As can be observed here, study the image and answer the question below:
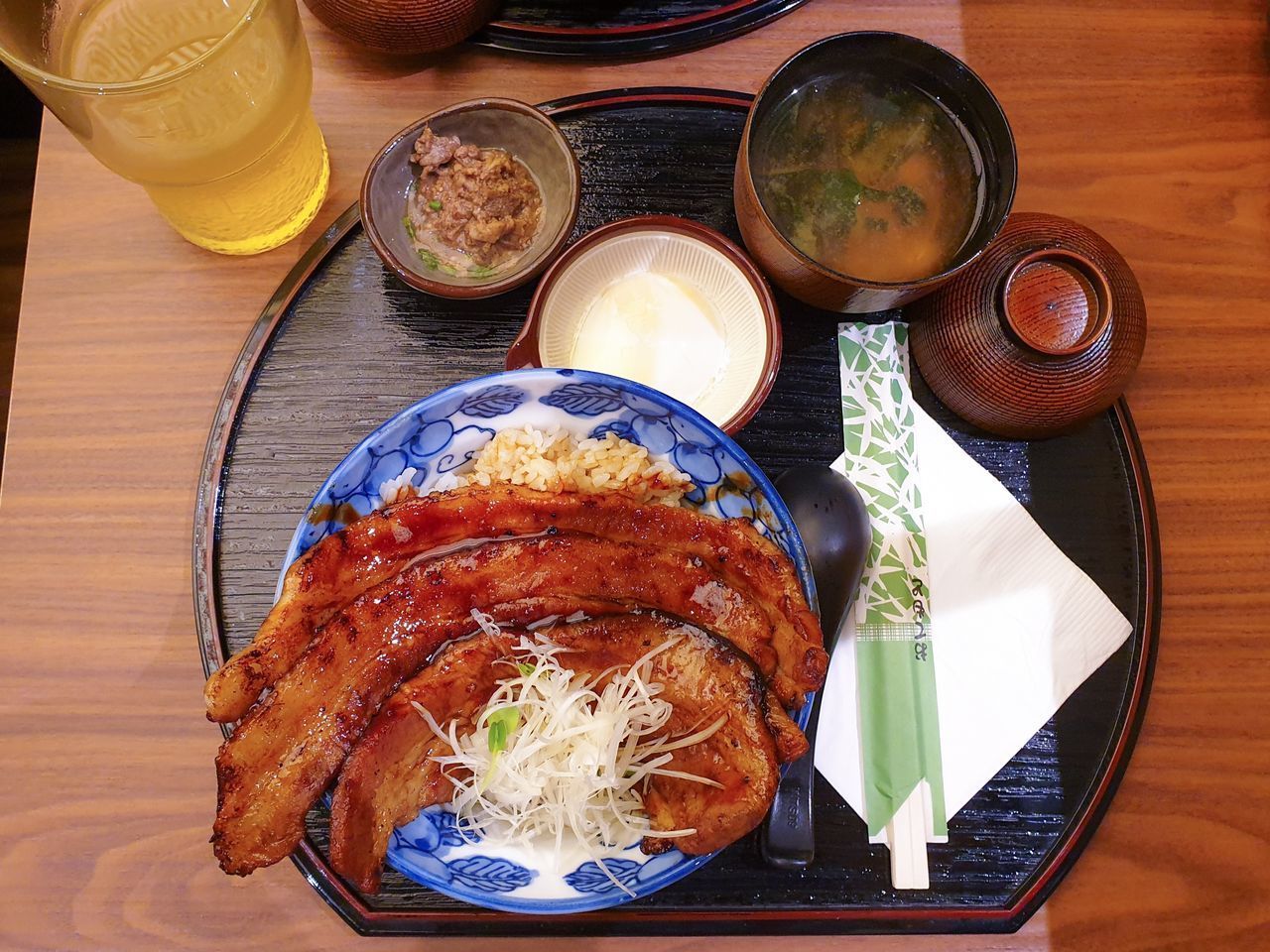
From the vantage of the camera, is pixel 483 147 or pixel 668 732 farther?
pixel 483 147

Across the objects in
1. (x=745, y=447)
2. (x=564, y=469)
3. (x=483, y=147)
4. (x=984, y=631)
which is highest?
(x=483, y=147)

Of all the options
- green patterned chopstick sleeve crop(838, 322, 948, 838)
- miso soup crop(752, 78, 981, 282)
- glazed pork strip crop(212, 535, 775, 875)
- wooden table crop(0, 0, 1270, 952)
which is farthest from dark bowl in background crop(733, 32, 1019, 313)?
glazed pork strip crop(212, 535, 775, 875)

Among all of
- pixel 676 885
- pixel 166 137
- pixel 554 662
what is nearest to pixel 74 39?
pixel 166 137

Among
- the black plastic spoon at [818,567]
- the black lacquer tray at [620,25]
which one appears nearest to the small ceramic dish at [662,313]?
the black plastic spoon at [818,567]

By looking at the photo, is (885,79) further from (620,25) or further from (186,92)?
(186,92)

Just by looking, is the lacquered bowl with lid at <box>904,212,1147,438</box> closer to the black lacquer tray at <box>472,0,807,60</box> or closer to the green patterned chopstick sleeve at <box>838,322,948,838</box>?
the green patterned chopstick sleeve at <box>838,322,948,838</box>

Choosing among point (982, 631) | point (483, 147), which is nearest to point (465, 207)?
point (483, 147)

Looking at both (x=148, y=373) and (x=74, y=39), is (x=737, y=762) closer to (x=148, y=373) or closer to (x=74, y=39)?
(x=148, y=373)

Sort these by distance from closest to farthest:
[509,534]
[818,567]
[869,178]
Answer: [509,534], [818,567], [869,178]
